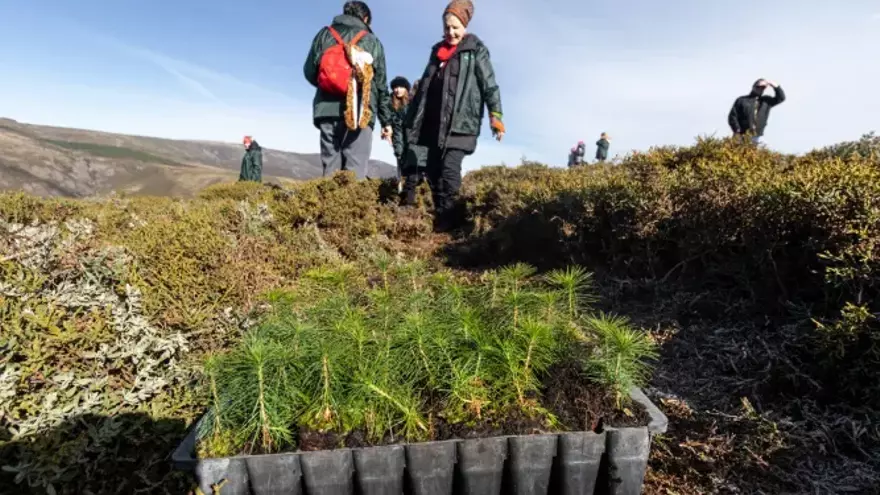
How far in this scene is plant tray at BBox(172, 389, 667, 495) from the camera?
Answer: 1586 millimetres

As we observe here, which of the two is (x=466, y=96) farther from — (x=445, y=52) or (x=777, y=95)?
(x=777, y=95)

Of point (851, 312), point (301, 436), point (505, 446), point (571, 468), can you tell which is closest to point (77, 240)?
point (301, 436)

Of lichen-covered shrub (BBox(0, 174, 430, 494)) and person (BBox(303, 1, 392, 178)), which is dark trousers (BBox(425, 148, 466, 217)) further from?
lichen-covered shrub (BBox(0, 174, 430, 494))

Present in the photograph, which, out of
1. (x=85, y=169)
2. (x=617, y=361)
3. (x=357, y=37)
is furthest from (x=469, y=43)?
(x=85, y=169)

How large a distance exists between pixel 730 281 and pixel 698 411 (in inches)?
50.6

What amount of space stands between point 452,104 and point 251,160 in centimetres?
1064

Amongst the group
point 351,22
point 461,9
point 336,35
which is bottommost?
point 336,35

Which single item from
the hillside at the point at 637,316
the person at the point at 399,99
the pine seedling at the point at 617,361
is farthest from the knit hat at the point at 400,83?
the pine seedling at the point at 617,361

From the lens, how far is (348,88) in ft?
19.2

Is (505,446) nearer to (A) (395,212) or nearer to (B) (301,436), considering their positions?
(B) (301,436)

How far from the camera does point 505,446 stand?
1.66m

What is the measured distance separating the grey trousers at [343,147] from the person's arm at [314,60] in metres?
0.56

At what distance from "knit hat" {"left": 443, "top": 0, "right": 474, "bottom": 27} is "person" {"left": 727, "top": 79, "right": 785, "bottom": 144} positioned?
617 centimetres

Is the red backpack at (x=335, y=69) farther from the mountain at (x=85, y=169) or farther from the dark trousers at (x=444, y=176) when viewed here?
the mountain at (x=85, y=169)
